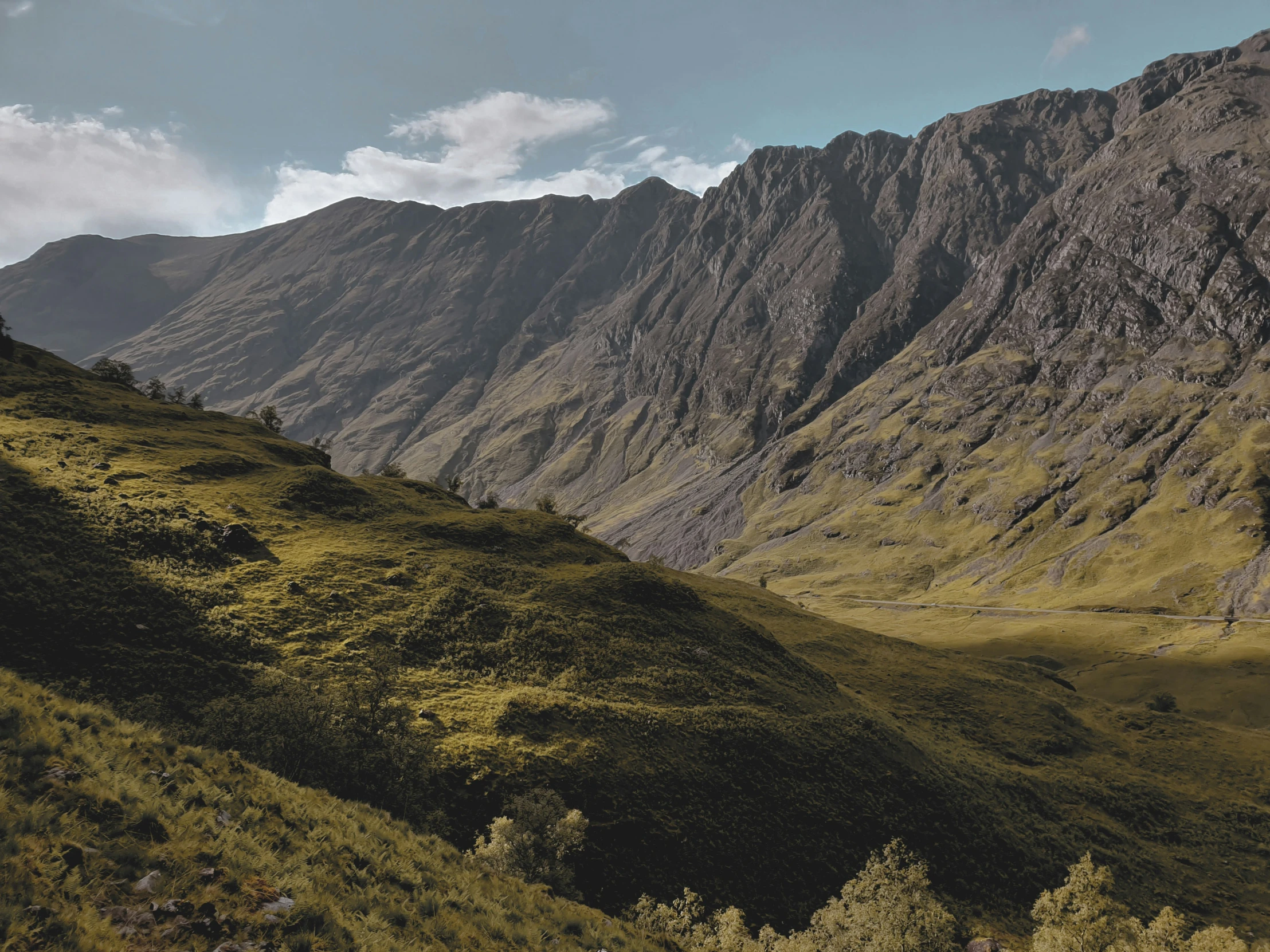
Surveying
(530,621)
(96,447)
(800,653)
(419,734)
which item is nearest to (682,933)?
(419,734)

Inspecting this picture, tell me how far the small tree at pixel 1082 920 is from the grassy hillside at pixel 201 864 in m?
21.4

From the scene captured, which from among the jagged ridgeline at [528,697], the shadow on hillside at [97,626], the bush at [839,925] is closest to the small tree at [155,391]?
the jagged ridgeline at [528,697]

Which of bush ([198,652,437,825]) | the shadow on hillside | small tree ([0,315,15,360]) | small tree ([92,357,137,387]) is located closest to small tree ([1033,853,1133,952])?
bush ([198,652,437,825])

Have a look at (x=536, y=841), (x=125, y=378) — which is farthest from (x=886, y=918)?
(x=125, y=378)

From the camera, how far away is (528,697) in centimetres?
4909

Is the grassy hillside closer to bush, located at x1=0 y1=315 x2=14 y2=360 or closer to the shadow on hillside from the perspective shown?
the shadow on hillside

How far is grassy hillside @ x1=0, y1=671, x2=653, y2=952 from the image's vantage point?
1616 centimetres

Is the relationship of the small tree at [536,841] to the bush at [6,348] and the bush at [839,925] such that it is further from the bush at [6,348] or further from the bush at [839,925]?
the bush at [6,348]

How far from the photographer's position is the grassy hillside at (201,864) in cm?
1616

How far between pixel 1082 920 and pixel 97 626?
2335 inches

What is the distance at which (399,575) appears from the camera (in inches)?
2435

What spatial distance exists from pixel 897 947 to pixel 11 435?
85005 mm

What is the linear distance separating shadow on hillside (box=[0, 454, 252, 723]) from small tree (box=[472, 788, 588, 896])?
18350 mm

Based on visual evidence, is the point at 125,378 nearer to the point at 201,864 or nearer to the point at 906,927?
the point at 201,864
